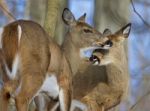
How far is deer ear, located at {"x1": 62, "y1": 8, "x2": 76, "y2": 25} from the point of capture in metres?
8.57

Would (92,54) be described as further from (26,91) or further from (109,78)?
(26,91)

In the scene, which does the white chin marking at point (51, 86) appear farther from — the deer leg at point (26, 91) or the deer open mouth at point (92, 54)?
the deer open mouth at point (92, 54)

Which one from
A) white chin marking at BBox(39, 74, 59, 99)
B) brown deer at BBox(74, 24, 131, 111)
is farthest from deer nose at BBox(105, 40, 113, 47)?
white chin marking at BBox(39, 74, 59, 99)

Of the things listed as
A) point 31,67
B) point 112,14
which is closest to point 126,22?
point 112,14

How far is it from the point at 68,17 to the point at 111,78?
2.97 ft

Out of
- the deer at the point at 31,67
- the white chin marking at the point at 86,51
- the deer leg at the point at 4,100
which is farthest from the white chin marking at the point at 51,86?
the white chin marking at the point at 86,51

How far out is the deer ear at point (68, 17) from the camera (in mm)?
8570

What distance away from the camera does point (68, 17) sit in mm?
8680

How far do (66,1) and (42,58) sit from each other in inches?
190

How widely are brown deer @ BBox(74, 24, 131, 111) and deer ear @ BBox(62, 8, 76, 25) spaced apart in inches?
18.6

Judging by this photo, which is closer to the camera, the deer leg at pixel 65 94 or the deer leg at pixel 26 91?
the deer leg at pixel 26 91

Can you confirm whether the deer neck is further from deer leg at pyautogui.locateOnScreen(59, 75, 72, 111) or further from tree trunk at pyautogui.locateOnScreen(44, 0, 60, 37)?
deer leg at pyautogui.locateOnScreen(59, 75, 72, 111)

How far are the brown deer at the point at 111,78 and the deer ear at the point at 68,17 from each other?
1.55 feet

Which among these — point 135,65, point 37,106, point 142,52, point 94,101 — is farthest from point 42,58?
point 142,52
